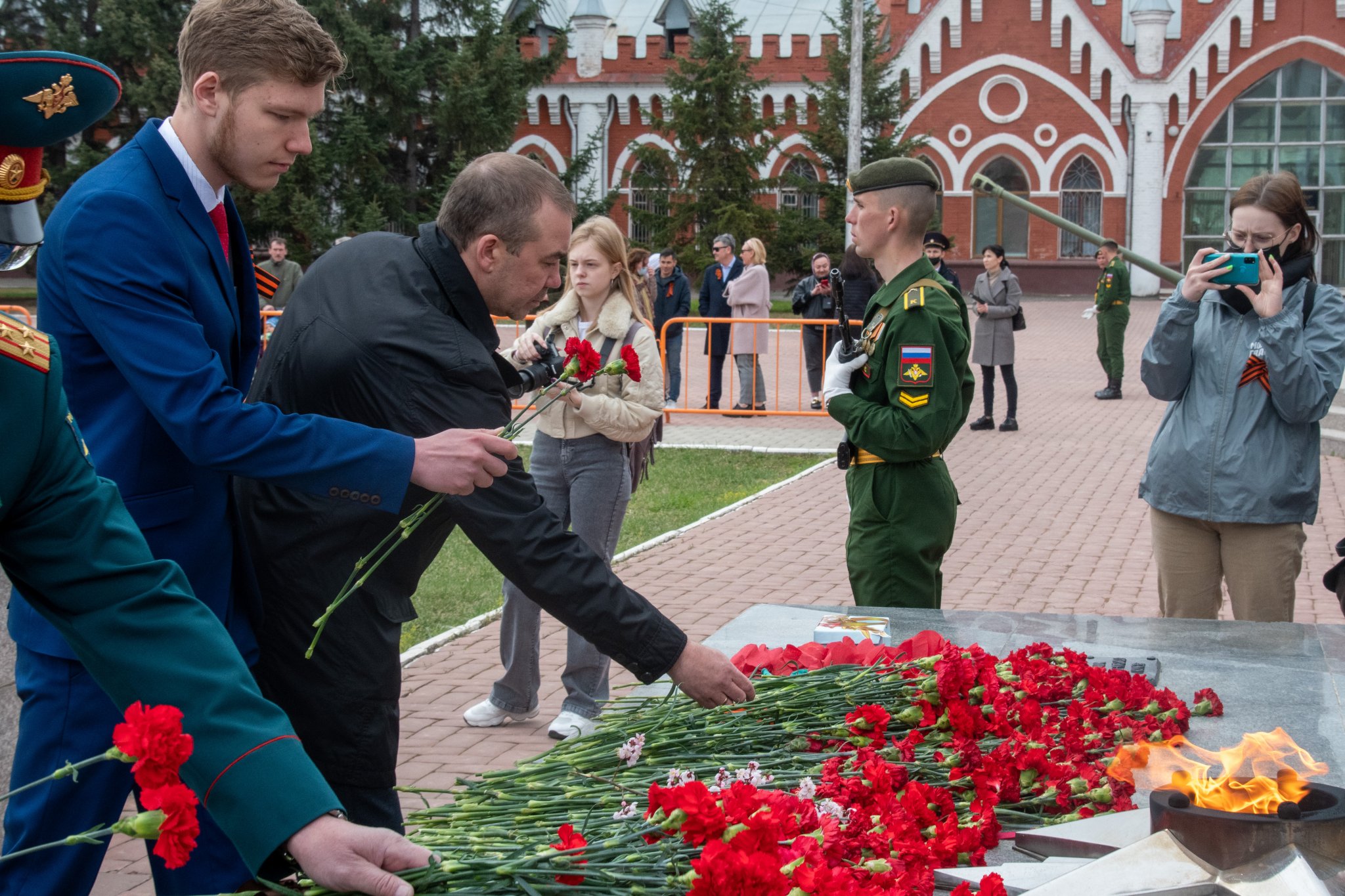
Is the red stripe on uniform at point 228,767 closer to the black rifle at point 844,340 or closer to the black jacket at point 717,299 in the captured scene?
the black rifle at point 844,340

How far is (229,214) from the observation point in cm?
271

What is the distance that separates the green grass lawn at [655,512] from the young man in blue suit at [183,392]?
470 centimetres

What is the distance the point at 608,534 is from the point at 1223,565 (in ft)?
8.27

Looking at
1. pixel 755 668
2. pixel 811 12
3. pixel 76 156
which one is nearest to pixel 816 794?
pixel 755 668

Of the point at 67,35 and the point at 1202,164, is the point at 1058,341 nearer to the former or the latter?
the point at 1202,164

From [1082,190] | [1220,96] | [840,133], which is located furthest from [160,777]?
[1220,96]

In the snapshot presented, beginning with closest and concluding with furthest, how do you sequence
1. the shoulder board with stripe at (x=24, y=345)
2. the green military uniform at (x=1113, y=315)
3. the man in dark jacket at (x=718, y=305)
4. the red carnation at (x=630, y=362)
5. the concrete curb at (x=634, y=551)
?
the shoulder board with stripe at (x=24, y=345)
the red carnation at (x=630, y=362)
the concrete curb at (x=634, y=551)
the man in dark jacket at (x=718, y=305)
the green military uniform at (x=1113, y=315)

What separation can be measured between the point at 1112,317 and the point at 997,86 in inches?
979

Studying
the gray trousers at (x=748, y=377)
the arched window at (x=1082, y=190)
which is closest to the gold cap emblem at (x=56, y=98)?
the gray trousers at (x=748, y=377)

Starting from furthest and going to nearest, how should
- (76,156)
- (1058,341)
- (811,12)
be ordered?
(811,12) → (76,156) → (1058,341)

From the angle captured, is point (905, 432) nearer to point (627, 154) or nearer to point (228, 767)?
point (228, 767)

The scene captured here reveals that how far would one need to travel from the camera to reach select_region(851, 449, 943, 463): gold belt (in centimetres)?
454

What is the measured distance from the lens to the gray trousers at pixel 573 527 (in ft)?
18.4

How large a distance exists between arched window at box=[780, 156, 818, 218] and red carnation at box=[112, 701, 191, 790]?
3803cm
